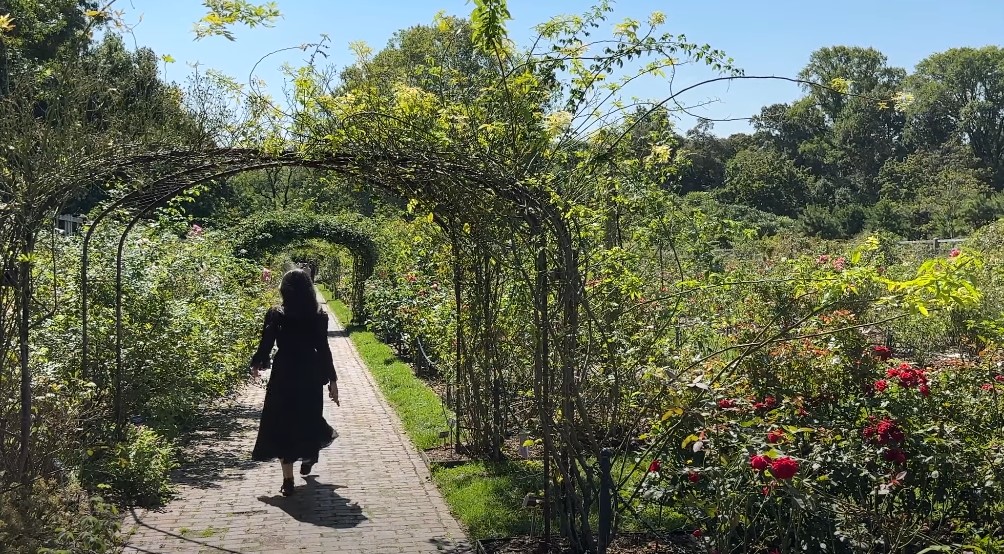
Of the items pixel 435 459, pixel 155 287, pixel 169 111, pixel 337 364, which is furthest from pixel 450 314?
pixel 337 364

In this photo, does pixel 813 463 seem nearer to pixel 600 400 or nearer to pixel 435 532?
pixel 600 400

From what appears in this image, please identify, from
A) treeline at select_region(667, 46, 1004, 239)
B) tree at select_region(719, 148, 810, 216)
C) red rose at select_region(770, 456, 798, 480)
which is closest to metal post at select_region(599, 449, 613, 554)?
red rose at select_region(770, 456, 798, 480)

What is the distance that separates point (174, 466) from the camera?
23.6 feet

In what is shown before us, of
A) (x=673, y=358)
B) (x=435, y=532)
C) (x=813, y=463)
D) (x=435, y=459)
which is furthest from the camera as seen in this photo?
(x=435, y=459)

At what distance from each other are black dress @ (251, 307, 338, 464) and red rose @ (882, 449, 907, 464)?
13.1ft

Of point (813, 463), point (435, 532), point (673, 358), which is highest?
point (673, 358)

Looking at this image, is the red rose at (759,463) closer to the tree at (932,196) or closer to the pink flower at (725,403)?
the pink flower at (725,403)

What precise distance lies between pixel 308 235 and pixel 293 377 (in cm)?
1586

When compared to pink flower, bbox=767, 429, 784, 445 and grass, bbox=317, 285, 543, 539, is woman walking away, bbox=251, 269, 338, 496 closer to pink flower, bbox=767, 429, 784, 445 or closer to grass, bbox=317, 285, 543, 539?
grass, bbox=317, 285, 543, 539

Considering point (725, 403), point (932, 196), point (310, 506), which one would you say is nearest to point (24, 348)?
point (310, 506)

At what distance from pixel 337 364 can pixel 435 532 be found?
33.3ft

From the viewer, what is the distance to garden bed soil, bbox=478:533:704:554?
5309 millimetres

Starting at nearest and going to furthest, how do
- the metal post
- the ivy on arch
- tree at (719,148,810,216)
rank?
the metal post, the ivy on arch, tree at (719,148,810,216)

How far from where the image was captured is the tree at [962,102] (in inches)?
2601
